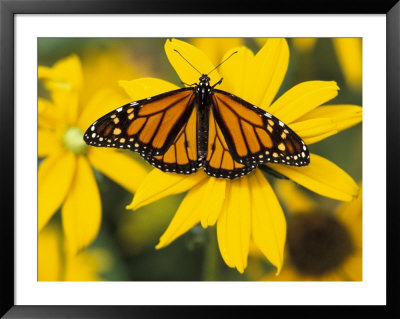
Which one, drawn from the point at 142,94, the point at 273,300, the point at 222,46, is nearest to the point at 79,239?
the point at 142,94

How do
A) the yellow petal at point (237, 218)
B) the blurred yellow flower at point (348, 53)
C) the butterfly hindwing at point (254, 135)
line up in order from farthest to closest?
the blurred yellow flower at point (348, 53), the yellow petal at point (237, 218), the butterfly hindwing at point (254, 135)

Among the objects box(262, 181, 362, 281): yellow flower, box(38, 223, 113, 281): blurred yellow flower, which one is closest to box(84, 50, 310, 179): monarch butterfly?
box(262, 181, 362, 281): yellow flower

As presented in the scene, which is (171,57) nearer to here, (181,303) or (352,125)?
(352,125)

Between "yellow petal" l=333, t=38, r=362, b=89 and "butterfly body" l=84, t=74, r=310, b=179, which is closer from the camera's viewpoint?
"butterfly body" l=84, t=74, r=310, b=179

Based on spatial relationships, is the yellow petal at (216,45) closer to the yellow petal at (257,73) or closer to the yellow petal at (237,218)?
the yellow petal at (257,73)

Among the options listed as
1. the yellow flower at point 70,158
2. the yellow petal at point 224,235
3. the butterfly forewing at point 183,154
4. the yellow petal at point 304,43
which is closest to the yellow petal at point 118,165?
the yellow flower at point 70,158

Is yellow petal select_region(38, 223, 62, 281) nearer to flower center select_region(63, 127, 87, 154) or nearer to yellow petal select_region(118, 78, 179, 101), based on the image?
flower center select_region(63, 127, 87, 154)

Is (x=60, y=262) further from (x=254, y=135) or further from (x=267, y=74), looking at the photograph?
(x=267, y=74)
